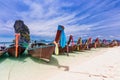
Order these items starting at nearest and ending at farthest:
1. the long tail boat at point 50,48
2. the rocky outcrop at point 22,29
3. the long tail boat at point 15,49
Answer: the long tail boat at point 50,48 → the long tail boat at point 15,49 → the rocky outcrop at point 22,29

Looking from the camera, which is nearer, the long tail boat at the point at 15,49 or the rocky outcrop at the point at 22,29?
the long tail boat at the point at 15,49

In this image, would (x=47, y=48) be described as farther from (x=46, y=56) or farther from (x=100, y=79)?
(x=100, y=79)

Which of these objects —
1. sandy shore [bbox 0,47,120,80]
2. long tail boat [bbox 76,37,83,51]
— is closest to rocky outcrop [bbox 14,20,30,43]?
long tail boat [bbox 76,37,83,51]

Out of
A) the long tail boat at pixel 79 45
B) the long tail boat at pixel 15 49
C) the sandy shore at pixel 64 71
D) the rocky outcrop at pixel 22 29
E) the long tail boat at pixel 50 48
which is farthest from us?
the rocky outcrop at pixel 22 29

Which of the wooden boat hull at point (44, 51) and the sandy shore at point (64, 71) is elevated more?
the wooden boat hull at point (44, 51)

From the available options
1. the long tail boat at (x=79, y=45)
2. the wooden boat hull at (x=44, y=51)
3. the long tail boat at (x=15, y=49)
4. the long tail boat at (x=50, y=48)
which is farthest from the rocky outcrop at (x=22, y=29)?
the long tail boat at (x=50, y=48)

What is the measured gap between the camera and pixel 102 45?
126 ft

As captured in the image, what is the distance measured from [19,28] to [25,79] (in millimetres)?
42076

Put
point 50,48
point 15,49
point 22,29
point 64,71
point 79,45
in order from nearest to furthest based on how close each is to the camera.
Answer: point 64,71 < point 50,48 < point 15,49 < point 79,45 < point 22,29

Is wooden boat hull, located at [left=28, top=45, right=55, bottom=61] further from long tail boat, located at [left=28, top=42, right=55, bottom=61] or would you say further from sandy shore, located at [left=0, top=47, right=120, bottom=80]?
sandy shore, located at [left=0, top=47, right=120, bottom=80]

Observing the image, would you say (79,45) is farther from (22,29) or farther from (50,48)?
(22,29)

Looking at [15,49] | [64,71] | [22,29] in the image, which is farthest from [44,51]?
[22,29]

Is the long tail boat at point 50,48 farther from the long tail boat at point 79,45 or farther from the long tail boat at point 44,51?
the long tail boat at point 79,45

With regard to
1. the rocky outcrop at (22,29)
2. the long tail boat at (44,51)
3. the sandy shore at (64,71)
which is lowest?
the sandy shore at (64,71)
